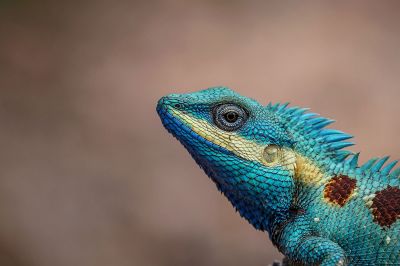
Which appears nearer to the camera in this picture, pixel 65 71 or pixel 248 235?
pixel 248 235

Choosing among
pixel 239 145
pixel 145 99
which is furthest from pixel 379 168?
pixel 145 99

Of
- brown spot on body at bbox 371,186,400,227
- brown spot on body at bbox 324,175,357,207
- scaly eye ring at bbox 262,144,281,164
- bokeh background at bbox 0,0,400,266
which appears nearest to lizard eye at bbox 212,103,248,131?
scaly eye ring at bbox 262,144,281,164

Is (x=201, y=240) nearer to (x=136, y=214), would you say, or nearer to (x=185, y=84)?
(x=136, y=214)

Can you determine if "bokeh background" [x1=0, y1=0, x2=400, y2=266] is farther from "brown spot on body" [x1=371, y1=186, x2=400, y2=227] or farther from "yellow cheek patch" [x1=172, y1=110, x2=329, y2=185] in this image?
"brown spot on body" [x1=371, y1=186, x2=400, y2=227]

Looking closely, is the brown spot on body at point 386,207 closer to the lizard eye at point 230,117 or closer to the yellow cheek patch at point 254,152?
the yellow cheek patch at point 254,152

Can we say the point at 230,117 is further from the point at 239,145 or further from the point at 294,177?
the point at 294,177

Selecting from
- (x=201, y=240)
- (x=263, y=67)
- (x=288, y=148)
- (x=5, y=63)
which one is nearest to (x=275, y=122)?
(x=288, y=148)
